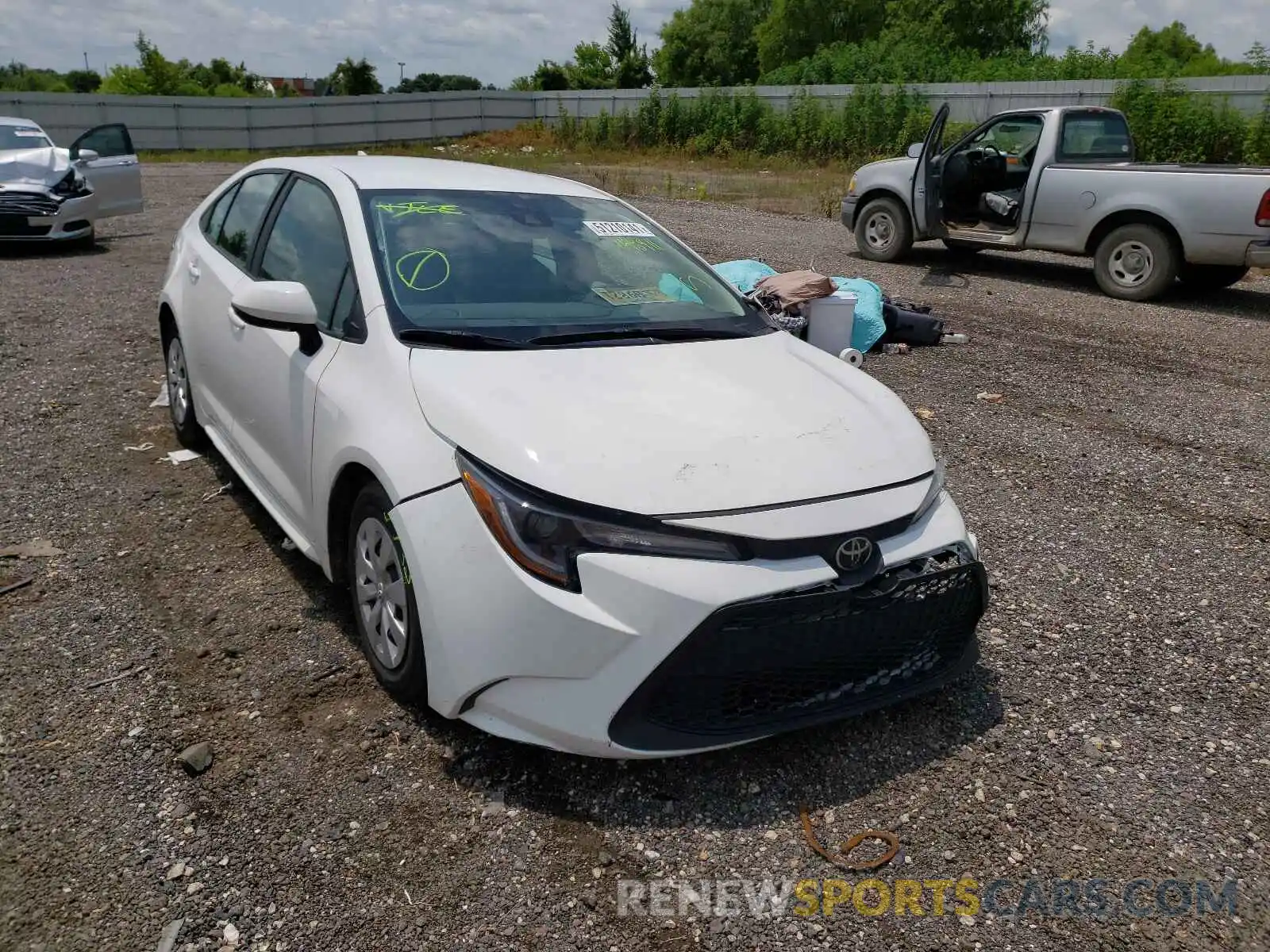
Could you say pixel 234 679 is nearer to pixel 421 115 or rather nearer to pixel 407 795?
pixel 407 795

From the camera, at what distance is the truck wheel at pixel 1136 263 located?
9484 millimetres

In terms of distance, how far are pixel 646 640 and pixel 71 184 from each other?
12448 mm

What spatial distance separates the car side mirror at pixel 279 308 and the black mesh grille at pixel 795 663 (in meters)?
1.78

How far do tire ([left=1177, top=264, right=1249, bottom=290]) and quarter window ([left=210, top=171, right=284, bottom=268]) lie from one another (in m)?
8.76

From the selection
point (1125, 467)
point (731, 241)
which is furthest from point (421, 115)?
point (1125, 467)

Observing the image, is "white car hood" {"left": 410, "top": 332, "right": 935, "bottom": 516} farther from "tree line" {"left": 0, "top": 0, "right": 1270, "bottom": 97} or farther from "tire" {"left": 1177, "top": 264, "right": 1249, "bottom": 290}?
"tree line" {"left": 0, "top": 0, "right": 1270, "bottom": 97}

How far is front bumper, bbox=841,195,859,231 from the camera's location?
38.6ft

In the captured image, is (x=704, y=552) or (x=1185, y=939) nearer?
(x=1185, y=939)

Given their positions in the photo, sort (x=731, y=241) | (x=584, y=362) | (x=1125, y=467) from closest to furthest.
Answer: (x=584, y=362) < (x=1125, y=467) < (x=731, y=241)

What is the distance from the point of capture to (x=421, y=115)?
1330 inches

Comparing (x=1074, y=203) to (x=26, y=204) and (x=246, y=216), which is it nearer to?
(x=246, y=216)

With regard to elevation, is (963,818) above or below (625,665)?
below

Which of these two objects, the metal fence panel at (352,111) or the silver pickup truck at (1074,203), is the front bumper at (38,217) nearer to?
the silver pickup truck at (1074,203)

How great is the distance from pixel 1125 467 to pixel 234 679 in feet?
15.2
